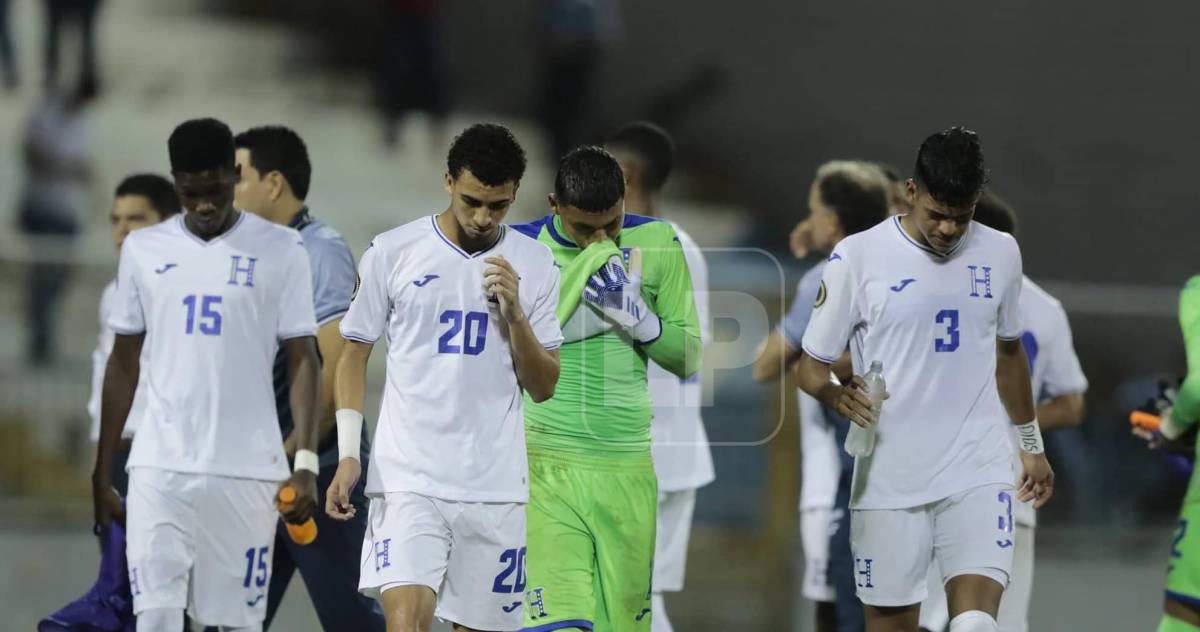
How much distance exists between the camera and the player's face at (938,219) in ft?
18.3

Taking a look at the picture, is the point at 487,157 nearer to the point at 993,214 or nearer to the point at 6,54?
the point at 993,214

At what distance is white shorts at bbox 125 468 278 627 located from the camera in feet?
18.6

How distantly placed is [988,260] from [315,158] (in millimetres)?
9627

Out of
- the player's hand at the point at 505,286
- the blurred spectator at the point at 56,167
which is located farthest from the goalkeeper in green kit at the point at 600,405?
the blurred spectator at the point at 56,167

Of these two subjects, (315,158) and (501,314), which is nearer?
(501,314)

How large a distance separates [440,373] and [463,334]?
0.14m

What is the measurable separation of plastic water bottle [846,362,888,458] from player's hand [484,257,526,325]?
1.17m

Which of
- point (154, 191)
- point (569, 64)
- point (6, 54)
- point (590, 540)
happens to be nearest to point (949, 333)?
point (590, 540)

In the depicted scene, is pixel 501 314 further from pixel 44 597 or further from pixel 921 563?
pixel 44 597

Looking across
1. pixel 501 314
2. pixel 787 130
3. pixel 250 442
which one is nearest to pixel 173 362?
pixel 250 442

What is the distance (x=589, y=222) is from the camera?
586cm

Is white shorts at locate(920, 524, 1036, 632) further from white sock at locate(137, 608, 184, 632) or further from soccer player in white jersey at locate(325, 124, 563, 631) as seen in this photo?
white sock at locate(137, 608, 184, 632)

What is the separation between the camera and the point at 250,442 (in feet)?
19.0

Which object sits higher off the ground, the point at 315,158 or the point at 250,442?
the point at 315,158
